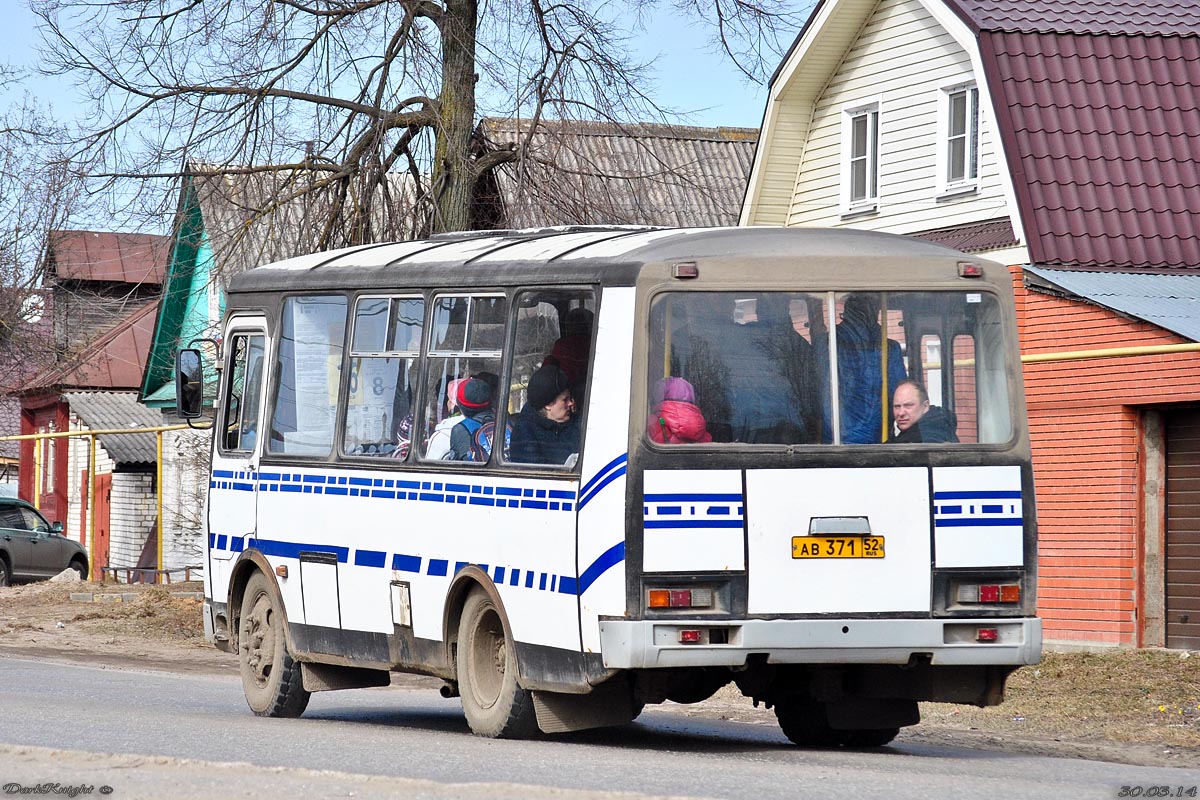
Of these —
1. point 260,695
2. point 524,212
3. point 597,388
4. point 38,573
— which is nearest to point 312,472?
point 260,695

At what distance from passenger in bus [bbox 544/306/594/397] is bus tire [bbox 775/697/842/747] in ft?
8.56

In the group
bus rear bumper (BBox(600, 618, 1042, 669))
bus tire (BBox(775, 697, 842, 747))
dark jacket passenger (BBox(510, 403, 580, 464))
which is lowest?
bus tire (BBox(775, 697, 842, 747))

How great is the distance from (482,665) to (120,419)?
34493 millimetres

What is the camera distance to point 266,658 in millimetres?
14086

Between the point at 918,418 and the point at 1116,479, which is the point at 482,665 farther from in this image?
the point at 1116,479

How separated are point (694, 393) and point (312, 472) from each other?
366 centimetres

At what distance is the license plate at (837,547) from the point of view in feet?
34.3

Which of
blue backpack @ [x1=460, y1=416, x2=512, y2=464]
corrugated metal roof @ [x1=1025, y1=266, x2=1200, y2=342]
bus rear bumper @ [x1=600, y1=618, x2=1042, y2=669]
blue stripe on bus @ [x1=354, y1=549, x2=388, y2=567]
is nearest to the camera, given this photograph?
bus rear bumper @ [x1=600, y1=618, x2=1042, y2=669]

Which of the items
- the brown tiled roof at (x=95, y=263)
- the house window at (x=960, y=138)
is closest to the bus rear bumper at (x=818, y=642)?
the house window at (x=960, y=138)

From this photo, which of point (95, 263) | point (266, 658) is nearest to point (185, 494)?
point (95, 263)

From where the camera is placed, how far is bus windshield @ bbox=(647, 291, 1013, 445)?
1055cm

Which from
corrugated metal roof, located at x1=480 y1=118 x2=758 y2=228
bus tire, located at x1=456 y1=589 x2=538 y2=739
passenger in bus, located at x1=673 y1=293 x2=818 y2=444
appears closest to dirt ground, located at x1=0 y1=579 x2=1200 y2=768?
bus tire, located at x1=456 y1=589 x2=538 y2=739

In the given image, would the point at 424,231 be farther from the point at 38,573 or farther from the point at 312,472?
the point at 38,573

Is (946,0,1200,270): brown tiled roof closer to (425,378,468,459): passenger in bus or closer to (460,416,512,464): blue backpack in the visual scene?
(425,378,468,459): passenger in bus
